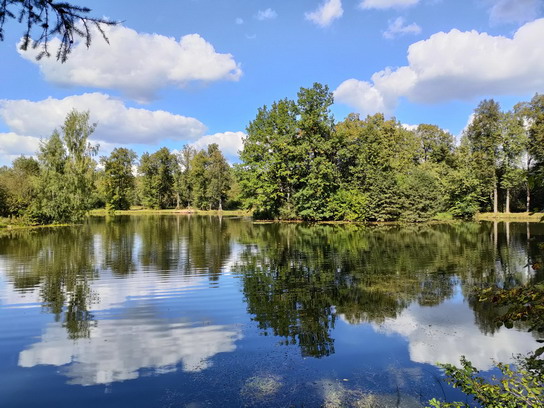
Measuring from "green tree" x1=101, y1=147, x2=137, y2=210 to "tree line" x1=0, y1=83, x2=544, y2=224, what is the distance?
27776 millimetres

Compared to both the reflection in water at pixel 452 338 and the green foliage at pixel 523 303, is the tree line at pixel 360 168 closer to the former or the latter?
the reflection in water at pixel 452 338

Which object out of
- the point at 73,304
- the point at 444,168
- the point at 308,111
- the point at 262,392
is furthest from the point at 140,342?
the point at 444,168

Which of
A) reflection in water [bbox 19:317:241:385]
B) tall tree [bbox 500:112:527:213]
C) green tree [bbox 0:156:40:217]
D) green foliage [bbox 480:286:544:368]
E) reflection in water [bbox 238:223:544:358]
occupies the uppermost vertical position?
tall tree [bbox 500:112:527:213]

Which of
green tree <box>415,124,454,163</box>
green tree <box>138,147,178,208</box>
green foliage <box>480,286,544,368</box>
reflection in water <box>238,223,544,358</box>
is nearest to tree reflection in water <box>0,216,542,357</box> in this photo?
reflection in water <box>238,223,544,358</box>

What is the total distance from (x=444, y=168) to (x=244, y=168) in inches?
1161

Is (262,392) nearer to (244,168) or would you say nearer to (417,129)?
(244,168)

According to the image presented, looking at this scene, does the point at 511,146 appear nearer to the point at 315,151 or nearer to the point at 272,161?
the point at 315,151

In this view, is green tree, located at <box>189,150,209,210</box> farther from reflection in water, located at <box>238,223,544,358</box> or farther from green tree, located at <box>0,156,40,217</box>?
reflection in water, located at <box>238,223,544,358</box>

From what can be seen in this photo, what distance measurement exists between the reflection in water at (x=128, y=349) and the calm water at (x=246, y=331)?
4cm

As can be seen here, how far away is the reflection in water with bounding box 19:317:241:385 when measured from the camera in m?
6.85

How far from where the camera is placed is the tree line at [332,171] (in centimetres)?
4181

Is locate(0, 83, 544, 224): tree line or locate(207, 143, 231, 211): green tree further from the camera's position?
locate(207, 143, 231, 211): green tree

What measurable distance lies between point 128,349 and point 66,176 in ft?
129

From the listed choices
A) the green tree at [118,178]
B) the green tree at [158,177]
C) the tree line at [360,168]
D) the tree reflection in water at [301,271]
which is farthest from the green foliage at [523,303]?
the green tree at [158,177]
